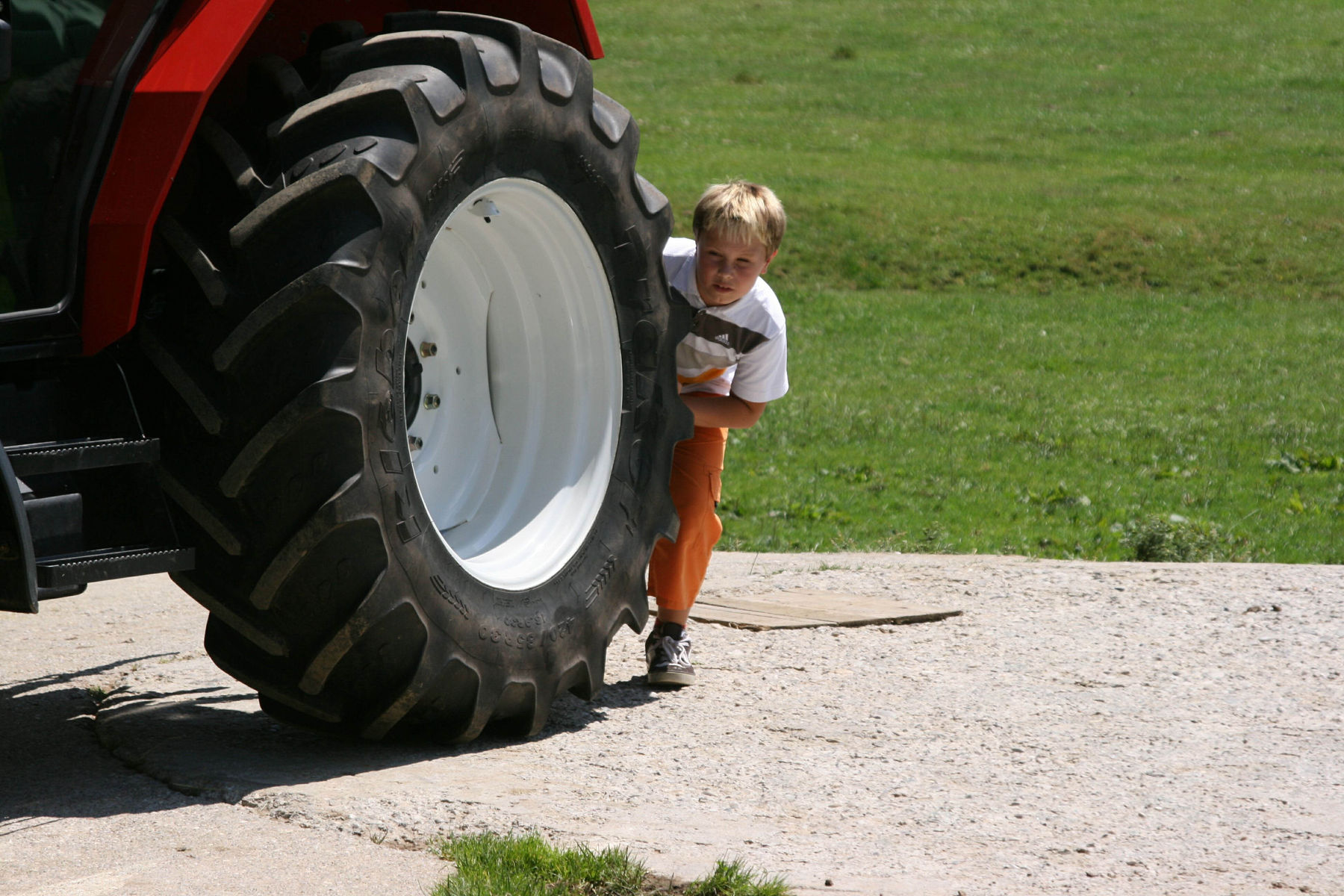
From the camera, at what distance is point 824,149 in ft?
76.8

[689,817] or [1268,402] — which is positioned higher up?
[689,817]

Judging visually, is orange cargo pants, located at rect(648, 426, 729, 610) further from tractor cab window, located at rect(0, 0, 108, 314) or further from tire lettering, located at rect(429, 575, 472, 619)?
tractor cab window, located at rect(0, 0, 108, 314)

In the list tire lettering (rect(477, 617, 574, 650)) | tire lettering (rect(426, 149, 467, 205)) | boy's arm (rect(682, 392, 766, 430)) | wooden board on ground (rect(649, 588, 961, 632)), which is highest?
tire lettering (rect(426, 149, 467, 205))

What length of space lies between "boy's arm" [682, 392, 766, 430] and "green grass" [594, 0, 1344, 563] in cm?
249

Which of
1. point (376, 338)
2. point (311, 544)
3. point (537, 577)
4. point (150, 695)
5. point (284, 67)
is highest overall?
point (284, 67)

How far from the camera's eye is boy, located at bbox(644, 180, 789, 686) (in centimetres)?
420

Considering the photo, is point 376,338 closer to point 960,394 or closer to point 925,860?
point 925,860

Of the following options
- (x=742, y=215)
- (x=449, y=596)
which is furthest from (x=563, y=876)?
(x=742, y=215)

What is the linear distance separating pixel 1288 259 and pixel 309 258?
637 inches

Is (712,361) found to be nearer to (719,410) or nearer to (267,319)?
(719,410)

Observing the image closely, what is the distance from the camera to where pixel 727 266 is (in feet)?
13.8

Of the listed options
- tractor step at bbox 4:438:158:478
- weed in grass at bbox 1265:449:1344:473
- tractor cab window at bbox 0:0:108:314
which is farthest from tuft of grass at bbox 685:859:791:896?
weed in grass at bbox 1265:449:1344:473

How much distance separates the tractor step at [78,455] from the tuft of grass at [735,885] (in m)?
1.29

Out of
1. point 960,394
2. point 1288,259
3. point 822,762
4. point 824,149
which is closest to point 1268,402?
point 960,394
